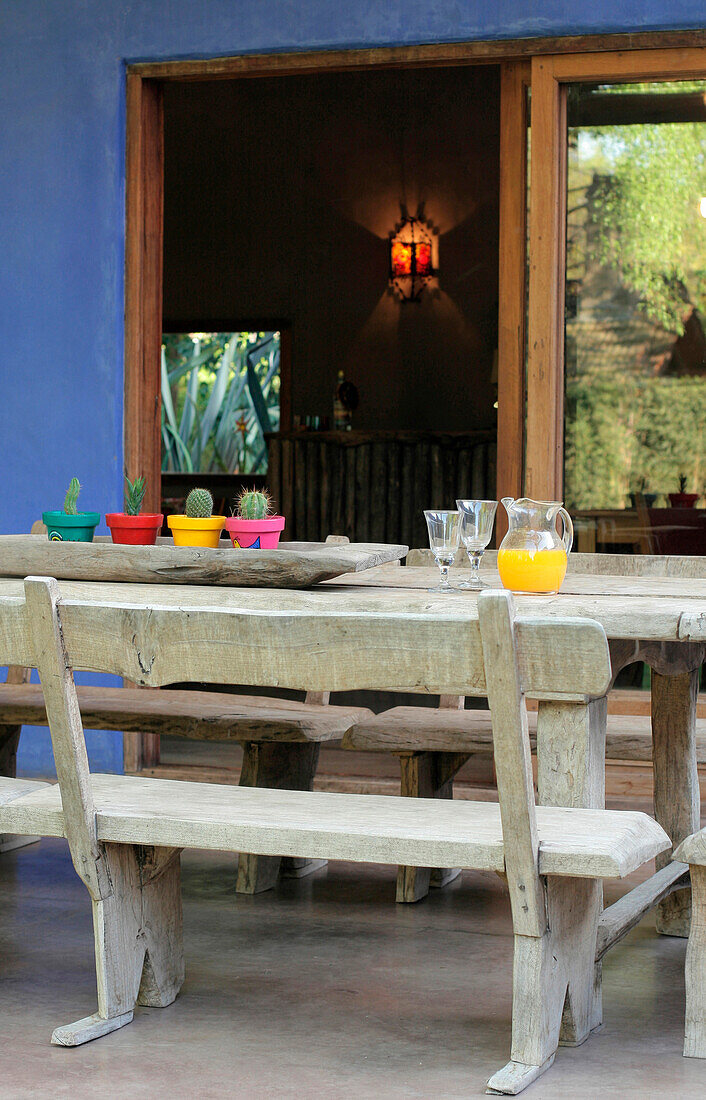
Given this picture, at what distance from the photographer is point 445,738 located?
3.20 meters

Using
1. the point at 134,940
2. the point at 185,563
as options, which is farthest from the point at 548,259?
the point at 134,940

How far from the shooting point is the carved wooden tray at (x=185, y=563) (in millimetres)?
2770

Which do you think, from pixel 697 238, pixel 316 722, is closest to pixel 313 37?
pixel 697 238

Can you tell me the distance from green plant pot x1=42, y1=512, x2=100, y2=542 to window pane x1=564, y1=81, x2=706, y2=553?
191cm

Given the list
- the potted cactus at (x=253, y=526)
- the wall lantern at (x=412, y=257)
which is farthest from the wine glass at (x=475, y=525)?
the wall lantern at (x=412, y=257)

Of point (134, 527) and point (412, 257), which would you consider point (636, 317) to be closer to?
point (134, 527)

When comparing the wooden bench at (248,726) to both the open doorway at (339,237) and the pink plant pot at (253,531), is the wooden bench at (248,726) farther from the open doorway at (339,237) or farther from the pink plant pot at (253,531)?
the open doorway at (339,237)

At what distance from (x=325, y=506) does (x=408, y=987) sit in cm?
551

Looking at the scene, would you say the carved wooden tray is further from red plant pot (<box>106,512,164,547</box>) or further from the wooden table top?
red plant pot (<box>106,512,164,547</box>)

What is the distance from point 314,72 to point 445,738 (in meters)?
2.44

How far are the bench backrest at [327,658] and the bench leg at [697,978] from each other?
0.33 meters

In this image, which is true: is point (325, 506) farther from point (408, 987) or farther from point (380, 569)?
point (408, 987)

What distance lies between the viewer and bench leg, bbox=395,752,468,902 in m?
3.26

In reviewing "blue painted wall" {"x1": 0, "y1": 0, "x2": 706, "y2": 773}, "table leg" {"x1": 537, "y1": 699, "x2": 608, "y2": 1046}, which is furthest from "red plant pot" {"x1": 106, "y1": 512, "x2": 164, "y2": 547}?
"blue painted wall" {"x1": 0, "y1": 0, "x2": 706, "y2": 773}
